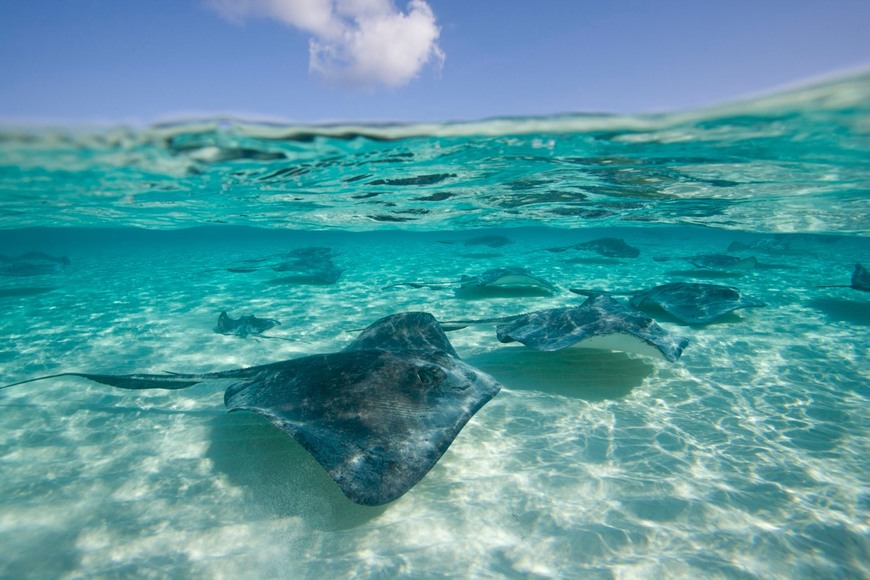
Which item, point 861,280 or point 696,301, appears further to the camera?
point 861,280

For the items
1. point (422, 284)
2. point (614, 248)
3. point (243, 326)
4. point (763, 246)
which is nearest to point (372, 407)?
point (243, 326)

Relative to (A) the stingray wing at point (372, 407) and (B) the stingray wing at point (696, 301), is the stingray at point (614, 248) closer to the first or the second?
(B) the stingray wing at point (696, 301)

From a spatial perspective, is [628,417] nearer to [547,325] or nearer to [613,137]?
[547,325]

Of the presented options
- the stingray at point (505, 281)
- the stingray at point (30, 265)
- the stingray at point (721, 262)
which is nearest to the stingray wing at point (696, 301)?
the stingray at point (505, 281)

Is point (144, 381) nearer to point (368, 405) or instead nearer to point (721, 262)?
point (368, 405)

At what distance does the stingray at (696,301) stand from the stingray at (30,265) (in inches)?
1090

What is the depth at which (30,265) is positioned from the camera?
2080 cm

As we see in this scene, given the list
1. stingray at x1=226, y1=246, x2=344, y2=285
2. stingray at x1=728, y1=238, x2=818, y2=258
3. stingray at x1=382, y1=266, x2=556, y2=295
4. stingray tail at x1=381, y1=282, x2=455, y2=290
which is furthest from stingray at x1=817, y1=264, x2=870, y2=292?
stingray at x1=226, y1=246, x2=344, y2=285

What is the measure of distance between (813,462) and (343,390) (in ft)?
19.2

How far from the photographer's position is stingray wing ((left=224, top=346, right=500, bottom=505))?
3428 millimetres

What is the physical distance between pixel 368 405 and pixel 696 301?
29.8ft

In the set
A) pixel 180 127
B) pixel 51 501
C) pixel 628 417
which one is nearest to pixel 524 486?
pixel 628 417

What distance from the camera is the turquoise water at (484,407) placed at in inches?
150

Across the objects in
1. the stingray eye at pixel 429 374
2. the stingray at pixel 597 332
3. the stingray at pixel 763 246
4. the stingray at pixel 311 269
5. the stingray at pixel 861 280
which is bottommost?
the stingray at pixel 763 246
